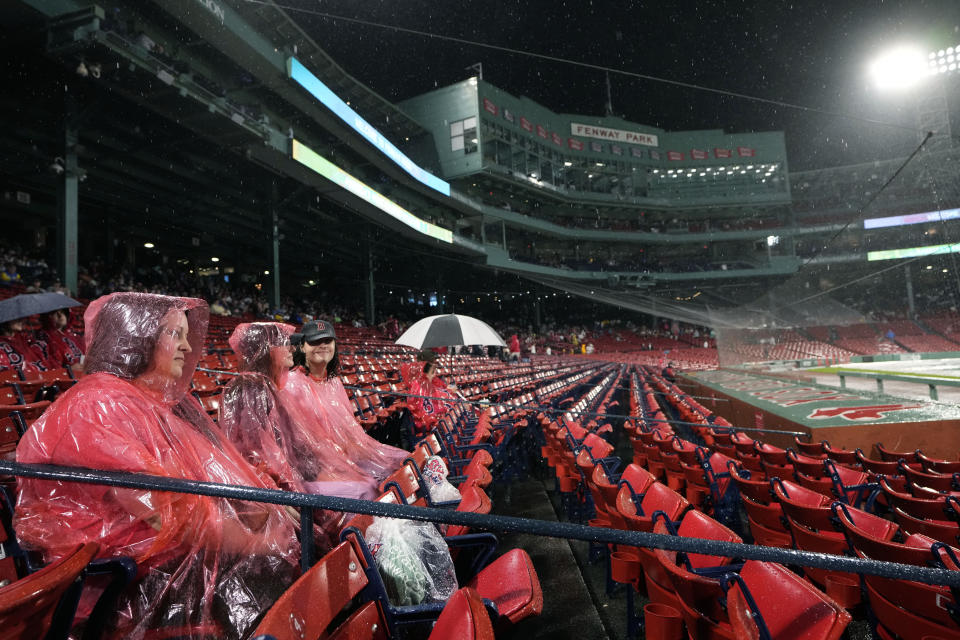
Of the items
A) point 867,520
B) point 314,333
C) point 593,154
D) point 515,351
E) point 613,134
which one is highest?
point 613,134

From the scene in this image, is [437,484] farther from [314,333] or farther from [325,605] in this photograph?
[325,605]

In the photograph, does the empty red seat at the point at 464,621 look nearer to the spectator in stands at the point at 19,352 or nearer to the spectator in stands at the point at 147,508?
the spectator in stands at the point at 147,508

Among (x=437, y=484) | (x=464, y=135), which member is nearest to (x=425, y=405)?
(x=437, y=484)

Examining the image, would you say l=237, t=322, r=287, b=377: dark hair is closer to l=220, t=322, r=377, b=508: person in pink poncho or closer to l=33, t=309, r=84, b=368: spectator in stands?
l=220, t=322, r=377, b=508: person in pink poncho

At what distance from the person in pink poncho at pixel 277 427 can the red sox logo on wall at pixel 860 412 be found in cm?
586

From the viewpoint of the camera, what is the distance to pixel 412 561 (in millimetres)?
1690

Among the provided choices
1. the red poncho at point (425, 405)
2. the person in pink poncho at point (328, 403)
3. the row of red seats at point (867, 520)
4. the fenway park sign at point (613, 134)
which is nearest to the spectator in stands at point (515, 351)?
the red poncho at point (425, 405)

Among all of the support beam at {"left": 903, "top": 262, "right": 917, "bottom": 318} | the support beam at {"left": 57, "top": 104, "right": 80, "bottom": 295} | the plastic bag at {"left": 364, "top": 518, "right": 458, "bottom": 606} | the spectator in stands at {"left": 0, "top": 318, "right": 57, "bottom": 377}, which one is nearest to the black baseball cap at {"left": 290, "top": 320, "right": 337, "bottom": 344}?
the plastic bag at {"left": 364, "top": 518, "right": 458, "bottom": 606}

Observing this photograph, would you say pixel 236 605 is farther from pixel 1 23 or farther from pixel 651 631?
pixel 1 23

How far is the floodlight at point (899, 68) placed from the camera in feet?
77.6

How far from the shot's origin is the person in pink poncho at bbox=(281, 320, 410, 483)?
3277 millimetres

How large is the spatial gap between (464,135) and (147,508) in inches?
1376

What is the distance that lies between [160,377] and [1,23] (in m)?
12.3

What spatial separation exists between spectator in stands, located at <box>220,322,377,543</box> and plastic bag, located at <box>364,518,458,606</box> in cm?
55
